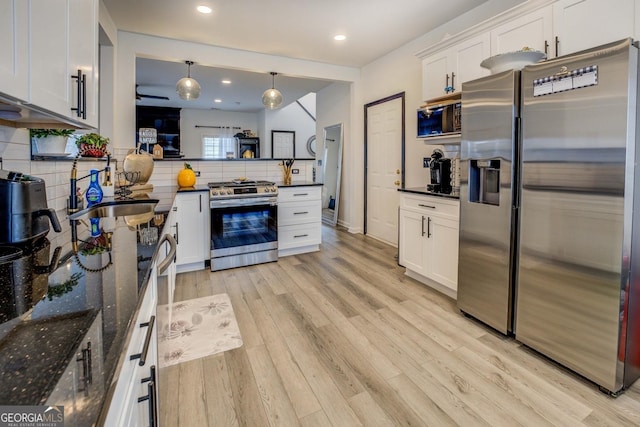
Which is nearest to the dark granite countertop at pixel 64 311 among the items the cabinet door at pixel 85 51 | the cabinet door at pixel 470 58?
the cabinet door at pixel 85 51

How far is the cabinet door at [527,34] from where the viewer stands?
2328 millimetres

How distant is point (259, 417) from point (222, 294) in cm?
155

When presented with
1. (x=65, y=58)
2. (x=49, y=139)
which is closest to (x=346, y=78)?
(x=49, y=139)

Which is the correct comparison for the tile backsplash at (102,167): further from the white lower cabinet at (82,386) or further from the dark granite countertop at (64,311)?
the white lower cabinet at (82,386)

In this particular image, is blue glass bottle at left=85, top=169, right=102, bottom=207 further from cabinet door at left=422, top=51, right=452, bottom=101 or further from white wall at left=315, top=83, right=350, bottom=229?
white wall at left=315, top=83, right=350, bottom=229

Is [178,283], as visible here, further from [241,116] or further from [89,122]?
[241,116]

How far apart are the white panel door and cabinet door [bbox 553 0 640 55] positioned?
2235mm

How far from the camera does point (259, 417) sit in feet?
5.15

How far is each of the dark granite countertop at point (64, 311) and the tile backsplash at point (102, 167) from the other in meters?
0.59

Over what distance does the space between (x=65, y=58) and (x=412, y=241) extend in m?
2.89

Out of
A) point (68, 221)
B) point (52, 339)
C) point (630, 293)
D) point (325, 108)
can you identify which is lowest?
point (630, 293)

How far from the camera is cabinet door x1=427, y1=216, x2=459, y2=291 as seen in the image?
2750mm

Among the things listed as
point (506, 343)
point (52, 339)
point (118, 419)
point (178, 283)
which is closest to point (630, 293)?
point (506, 343)

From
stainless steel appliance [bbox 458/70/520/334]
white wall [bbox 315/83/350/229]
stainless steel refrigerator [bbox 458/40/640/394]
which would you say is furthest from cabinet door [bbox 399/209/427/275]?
white wall [bbox 315/83/350/229]
